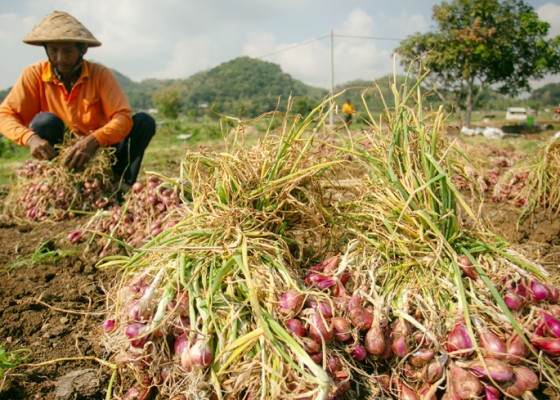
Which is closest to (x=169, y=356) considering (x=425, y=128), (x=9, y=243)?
(x=425, y=128)

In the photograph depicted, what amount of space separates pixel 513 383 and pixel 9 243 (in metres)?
2.94

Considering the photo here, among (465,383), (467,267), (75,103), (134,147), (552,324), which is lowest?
(465,383)

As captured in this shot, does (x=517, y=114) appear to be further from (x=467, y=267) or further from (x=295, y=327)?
(x=295, y=327)

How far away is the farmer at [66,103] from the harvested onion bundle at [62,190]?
8 centimetres

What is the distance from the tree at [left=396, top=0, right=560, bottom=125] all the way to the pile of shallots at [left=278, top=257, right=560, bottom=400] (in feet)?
57.8

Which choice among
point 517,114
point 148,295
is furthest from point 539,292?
point 517,114

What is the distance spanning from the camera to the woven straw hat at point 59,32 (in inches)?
114

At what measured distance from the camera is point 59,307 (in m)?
1.81

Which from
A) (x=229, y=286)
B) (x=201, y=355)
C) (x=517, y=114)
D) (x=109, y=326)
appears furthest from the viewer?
(x=517, y=114)

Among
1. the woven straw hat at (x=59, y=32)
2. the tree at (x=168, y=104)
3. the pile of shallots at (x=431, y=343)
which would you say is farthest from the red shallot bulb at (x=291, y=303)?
the tree at (x=168, y=104)

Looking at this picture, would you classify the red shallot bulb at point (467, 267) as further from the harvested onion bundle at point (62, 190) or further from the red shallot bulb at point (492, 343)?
the harvested onion bundle at point (62, 190)

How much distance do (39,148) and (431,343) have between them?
3067 millimetres

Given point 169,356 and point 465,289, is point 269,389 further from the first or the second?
point 465,289

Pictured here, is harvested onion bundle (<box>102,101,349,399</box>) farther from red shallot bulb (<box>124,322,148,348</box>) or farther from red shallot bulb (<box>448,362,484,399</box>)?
red shallot bulb (<box>448,362,484,399</box>)
